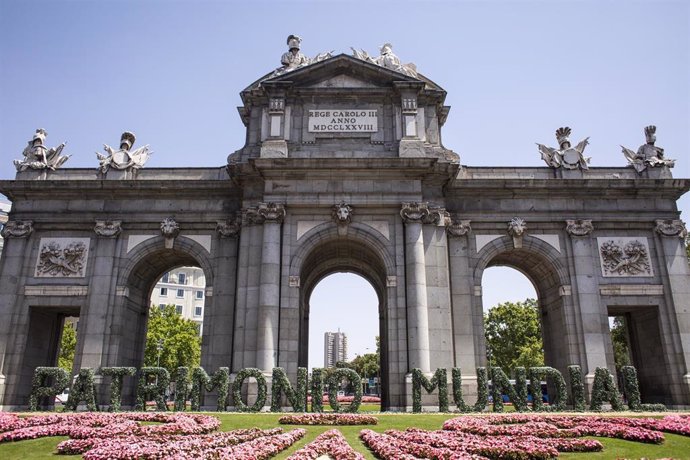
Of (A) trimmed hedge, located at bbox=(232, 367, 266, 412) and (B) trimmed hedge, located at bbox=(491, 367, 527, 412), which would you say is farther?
(B) trimmed hedge, located at bbox=(491, 367, 527, 412)

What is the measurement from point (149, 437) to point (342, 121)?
19.2 m

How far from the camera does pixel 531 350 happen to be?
Answer: 187 feet

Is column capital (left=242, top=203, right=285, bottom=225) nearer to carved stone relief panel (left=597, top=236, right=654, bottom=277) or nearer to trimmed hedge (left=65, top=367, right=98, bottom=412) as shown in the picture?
trimmed hedge (left=65, top=367, right=98, bottom=412)

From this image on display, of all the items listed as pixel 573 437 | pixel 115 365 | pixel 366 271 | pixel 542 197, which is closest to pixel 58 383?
pixel 115 365

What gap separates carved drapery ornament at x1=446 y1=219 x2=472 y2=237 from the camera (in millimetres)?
28828

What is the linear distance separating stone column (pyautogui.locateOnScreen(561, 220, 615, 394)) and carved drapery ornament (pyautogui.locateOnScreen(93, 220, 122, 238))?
2418 centimetres

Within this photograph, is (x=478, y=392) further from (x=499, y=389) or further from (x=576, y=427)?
(x=576, y=427)

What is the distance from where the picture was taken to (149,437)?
1465cm

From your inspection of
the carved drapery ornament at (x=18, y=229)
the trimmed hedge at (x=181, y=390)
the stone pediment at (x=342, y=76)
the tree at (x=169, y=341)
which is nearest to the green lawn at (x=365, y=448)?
the trimmed hedge at (x=181, y=390)

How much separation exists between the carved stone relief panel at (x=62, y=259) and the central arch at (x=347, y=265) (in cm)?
1190

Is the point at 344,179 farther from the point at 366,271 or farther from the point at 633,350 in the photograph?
the point at 633,350

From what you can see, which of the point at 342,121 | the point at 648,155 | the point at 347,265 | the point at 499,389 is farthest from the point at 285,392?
the point at 648,155

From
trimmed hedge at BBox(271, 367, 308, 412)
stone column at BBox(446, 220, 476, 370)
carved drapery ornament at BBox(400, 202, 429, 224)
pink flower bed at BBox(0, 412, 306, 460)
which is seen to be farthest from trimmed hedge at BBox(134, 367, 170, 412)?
stone column at BBox(446, 220, 476, 370)

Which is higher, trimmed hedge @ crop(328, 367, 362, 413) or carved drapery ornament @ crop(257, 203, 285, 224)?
carved drapery ornament @ crop(257, 203, 285, 224)
